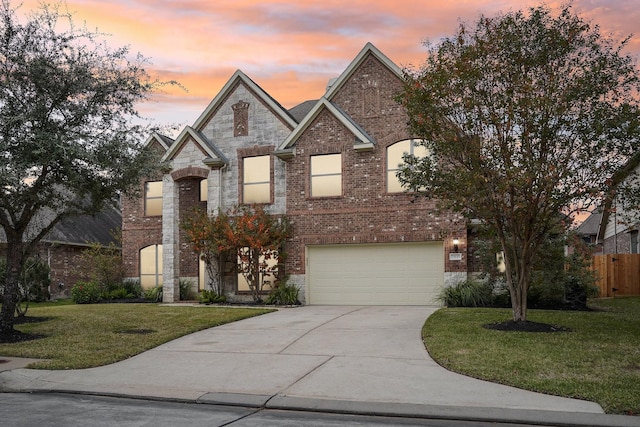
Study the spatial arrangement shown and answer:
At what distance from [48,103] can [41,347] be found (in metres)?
5.18

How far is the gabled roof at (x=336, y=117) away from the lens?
64.1 ft

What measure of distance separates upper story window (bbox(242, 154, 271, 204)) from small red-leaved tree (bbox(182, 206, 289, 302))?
0.59m

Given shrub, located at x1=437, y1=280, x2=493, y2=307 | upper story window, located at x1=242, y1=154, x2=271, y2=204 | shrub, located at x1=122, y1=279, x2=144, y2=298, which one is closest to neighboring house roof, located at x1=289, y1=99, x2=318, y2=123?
upper story window, located at x1=242, y1=154, x2=271, y2=204

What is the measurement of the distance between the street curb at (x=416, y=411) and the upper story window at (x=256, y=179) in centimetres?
1361

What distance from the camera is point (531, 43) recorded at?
12016 mm

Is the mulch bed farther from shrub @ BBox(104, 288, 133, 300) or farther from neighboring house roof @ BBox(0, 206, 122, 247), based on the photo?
neighboring house roof @ BBox(0, 206, 122, 247)

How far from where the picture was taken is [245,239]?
1991 cm

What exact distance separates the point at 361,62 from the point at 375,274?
7358mm

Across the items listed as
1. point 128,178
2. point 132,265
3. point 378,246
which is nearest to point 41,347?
point 128,178

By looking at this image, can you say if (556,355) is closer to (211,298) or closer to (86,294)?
(211,298)

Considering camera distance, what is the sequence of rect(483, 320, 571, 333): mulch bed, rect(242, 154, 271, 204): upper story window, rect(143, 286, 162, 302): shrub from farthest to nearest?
1. rect(143, 286, 162, 302): shrub
2. rect(242, 154, 271, 204): upper story window
3. rect(483, 320, 571, 333): mulch bed

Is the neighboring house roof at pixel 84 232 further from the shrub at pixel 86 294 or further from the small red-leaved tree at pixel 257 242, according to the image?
the small red-leaved tree at pixel 257 242

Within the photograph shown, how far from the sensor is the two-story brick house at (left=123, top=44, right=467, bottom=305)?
63.3 feet

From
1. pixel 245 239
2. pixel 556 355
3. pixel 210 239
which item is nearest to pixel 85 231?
pixel 210 239
